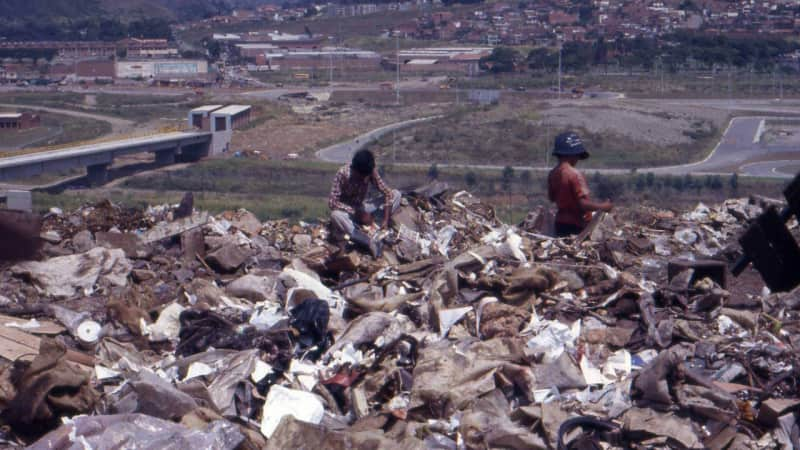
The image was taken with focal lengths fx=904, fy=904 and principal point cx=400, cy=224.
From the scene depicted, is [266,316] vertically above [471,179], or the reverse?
[266,316]

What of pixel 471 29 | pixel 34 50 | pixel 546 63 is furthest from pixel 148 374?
pixel 471 29

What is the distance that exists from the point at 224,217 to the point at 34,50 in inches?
1082

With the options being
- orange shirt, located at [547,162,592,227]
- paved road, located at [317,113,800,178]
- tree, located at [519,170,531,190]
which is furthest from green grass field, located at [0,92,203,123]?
orange shirt, located at [547,162,592,227]

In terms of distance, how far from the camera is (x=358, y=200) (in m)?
7.41

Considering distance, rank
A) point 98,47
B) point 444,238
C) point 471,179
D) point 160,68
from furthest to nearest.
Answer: point 98,47 < point 160,68 < point 471,179 < point 444,238

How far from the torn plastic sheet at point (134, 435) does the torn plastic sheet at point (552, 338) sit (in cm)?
172

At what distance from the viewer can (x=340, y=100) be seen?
97.1 feet

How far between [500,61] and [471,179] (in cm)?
1678

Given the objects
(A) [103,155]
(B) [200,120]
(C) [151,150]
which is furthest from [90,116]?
(A) [103,155]

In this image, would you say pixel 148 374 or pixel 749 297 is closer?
pixel 148 374

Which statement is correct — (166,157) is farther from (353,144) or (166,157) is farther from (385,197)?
(385,197)

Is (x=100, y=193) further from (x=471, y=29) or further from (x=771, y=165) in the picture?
(x=471, y=29)

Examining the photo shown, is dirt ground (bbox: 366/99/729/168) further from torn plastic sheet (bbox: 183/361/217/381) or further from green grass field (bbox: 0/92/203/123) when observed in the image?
torn plastic sheet (bbox: 183/361/217/381)

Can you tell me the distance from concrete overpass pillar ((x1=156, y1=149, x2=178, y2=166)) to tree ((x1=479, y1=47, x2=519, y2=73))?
1299 cm
